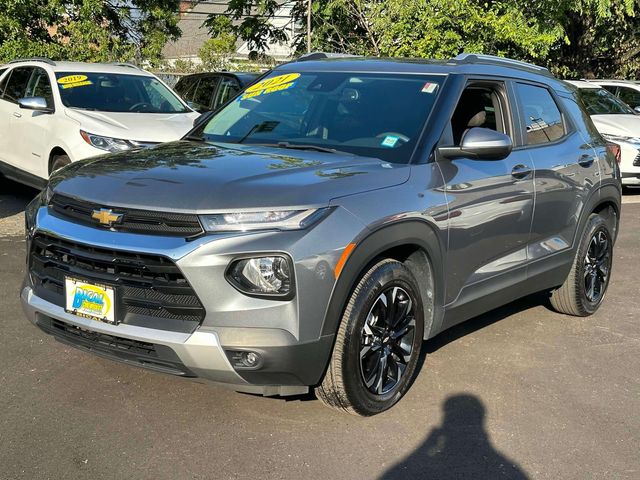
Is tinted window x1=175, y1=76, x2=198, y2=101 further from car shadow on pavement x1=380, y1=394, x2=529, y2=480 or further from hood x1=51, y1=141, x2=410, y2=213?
car shadow on pavement x1=380, y1=394, x2=529, y2=480

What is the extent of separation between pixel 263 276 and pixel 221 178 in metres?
0.56

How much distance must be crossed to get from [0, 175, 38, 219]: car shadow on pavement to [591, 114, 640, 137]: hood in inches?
359

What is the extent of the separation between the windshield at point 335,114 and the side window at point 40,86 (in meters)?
4.42

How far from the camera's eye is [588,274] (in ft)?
19.3

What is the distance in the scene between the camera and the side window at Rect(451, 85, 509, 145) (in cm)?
462

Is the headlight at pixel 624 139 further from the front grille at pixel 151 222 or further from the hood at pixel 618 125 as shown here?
the front grille at pixel 151 222

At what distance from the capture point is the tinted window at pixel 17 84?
362 inches

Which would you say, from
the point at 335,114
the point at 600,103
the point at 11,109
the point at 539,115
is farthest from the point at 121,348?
the point at 600,103

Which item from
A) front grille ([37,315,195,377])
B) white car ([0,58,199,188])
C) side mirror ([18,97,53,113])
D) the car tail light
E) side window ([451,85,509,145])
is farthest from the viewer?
side mirror ([18,97,53,113])

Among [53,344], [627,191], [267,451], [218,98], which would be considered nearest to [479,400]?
[267,451]

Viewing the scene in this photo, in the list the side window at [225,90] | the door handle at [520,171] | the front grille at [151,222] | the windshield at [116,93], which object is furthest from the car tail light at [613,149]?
the side window at [225,90]

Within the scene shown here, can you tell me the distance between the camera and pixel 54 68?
880 centimetres

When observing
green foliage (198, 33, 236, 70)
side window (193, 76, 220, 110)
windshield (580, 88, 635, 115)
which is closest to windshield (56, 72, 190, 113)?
side window (193, 76, 220, 110)

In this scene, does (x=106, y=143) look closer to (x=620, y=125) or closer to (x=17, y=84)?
(x=17, y=84)
